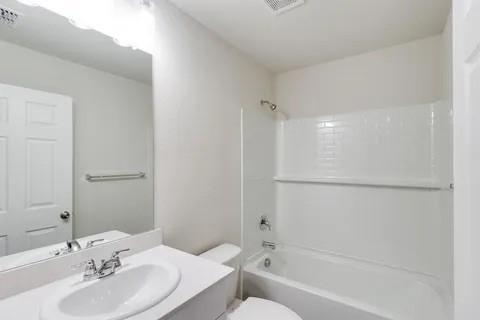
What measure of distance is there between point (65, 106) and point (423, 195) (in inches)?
98.2

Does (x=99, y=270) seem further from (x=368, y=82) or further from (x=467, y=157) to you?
(x=368, y=82)

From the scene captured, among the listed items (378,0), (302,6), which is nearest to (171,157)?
(302,6)

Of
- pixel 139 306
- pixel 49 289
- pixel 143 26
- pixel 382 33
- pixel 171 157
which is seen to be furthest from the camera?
pixel 382 33

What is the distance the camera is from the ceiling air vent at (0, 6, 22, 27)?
2.96 ft

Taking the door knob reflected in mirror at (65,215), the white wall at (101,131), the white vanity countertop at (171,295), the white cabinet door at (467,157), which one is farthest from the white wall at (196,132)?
the white cabinet door at (467,157)

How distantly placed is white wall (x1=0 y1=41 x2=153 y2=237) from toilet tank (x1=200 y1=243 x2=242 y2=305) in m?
0.49

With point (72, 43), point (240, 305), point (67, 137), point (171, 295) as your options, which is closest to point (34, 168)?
point (67, 137)

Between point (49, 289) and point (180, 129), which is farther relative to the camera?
point (180, 129)

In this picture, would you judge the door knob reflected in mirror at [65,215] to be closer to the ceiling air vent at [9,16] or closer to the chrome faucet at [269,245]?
the ceiling air vent at [9,16]

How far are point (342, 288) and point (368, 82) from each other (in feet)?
6.21

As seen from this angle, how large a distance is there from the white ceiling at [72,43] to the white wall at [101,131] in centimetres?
4

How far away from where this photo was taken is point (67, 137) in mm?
1057

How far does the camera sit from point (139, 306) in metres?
0.75

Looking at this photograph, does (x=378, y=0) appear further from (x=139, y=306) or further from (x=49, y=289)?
(x=49, y=289)
